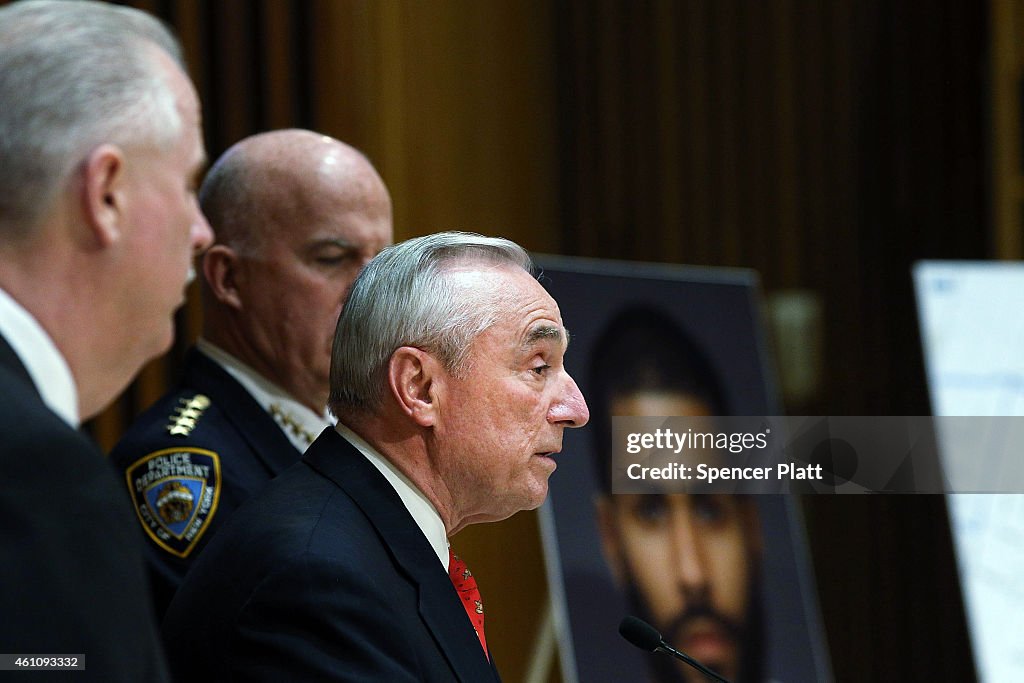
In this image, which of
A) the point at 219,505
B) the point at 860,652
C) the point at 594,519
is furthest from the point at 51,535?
the point at 860,652

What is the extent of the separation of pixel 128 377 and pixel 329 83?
2.38 m

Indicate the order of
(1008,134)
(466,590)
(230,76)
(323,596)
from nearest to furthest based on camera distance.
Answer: (323,596) < (466,590) < (230,76) < (1008,134)

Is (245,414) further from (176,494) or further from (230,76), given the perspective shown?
(230,76)

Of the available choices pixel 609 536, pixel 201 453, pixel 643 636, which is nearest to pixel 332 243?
pixel 201 453

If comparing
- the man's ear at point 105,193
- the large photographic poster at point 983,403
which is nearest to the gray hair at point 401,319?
the man's ear at point 105,193

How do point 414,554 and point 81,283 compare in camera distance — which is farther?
point 414,554

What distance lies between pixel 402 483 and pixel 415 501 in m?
0.03

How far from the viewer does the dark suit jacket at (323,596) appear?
141 centimetres

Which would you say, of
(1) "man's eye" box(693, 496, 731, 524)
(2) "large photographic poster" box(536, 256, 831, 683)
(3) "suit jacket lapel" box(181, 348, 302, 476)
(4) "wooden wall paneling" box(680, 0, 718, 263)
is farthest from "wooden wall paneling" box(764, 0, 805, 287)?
(3) "suit jacket lapel" box(181, 348, 302, 476)

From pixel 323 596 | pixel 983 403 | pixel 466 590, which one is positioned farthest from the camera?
pixel 983 403

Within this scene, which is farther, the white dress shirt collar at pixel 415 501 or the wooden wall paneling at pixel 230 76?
the wooden wall paneling at pixel 230 76

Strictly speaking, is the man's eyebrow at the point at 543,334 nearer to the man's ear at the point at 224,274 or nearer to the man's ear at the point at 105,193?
the man's ear at the point at 224,274

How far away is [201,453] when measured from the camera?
194 cm

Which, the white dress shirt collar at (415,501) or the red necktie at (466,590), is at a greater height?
the white dress shirt collar at (415,501)
